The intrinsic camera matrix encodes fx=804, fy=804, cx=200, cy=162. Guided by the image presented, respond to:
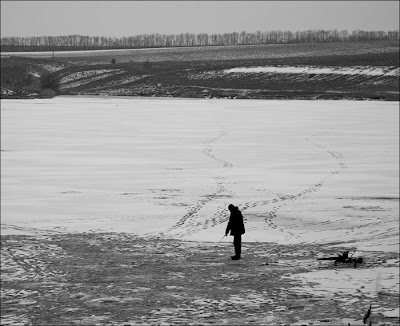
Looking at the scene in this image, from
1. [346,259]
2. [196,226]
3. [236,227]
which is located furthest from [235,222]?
[196,226]

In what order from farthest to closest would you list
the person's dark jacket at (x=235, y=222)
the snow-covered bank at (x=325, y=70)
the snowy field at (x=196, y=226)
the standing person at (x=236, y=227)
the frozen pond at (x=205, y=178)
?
the snow-covered bank at (x=325, y=70)
the frozen pond at (x=205, y=178)
the person's dark jacket at (x=235, y=222)
the standing person at (x=236, y=227)
the snowy field at (x=196, y=226)

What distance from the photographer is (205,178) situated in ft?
81.7

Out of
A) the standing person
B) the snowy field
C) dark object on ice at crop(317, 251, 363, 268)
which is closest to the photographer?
the snowy field

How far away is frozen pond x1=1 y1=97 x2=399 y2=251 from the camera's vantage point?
1800 centimetres

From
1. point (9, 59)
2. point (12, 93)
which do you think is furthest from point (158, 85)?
point (9, 59)

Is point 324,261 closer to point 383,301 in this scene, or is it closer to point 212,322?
point 383,301

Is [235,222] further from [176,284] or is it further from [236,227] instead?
[176,284]

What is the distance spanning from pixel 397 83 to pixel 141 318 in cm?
8026

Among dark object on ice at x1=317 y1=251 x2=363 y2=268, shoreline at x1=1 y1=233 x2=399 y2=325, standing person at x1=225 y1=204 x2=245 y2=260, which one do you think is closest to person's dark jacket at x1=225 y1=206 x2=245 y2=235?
standing person at x1=225 y1=204 x2=245 y2=260

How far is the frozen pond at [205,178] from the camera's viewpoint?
18000 mm

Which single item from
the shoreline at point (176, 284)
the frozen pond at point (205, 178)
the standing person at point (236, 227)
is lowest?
the frozen pond at point (205, 178)

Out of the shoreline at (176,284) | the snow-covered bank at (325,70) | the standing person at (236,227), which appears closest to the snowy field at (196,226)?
the shoreline at (176,284)

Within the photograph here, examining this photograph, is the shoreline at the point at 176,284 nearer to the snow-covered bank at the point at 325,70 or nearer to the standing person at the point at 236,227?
the standing person at the point at 236,227

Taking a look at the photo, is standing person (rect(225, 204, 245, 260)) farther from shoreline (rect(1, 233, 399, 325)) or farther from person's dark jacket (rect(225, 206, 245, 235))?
shoreline (rect(1, 233, 399, 325))
